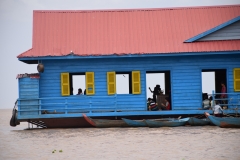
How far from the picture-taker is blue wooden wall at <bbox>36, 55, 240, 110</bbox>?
2516cm

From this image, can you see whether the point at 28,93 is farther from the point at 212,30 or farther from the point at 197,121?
the point at 212,30

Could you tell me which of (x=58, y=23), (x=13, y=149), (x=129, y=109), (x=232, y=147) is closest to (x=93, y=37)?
(x=58, y=23)

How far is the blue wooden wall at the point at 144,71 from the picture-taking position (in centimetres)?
2516

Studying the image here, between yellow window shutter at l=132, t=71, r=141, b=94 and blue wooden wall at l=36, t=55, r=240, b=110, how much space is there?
18cm

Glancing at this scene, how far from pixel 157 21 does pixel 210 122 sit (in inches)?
227

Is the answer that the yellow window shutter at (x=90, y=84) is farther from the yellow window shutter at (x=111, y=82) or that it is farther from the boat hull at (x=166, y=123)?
the boat hull at (x=166, y=123)

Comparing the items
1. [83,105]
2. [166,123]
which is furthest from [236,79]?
[83,105]

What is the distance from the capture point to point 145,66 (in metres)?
25.4

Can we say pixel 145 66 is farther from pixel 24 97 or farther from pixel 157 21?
pixel 24 97

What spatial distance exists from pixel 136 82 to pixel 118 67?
43.0 inches

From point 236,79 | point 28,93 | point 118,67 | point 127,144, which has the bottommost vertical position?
point 127,144

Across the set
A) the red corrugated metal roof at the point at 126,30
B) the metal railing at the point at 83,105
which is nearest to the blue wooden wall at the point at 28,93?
the metal railing at the point at 83,105

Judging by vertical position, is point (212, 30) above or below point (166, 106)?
above

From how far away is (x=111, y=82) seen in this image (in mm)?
25234
